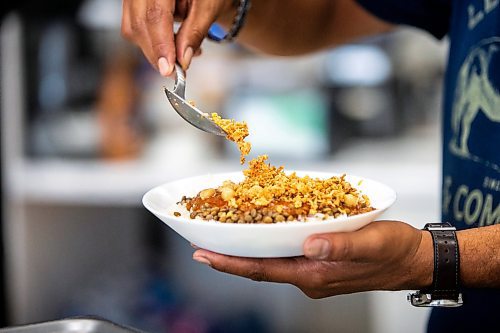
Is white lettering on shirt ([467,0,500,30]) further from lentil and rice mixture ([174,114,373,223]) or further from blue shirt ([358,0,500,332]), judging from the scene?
lentil and rice mixture ([174,114,373,223])

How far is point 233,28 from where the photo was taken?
1.41m

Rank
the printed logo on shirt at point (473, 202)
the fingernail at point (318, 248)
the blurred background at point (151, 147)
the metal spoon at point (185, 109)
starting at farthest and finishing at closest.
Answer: the blurred background at point (151, 147)
the printed logo on shirt at point (473, 202)
the metal spoon at point (185, 109)
the fingernail at point (318, 248)

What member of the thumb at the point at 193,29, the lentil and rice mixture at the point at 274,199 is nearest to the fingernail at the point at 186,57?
the thumb at the point at 193,29

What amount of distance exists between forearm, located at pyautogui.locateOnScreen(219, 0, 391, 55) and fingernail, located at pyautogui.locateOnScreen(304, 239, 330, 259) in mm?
668

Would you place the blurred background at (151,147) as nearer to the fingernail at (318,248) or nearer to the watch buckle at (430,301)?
the watch buckle at (430,301)

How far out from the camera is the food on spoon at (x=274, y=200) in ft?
3.23

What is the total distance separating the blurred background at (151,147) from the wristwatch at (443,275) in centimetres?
150

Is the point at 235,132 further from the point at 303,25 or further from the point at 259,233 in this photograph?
the point at 303,25

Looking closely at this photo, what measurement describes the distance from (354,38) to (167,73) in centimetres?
77

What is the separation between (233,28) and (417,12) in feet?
1.54

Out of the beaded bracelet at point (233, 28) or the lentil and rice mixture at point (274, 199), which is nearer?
the lentil and rice mixture at point (274, 199)

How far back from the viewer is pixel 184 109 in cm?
112

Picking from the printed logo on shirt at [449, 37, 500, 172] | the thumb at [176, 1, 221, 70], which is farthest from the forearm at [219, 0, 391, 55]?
the printed logo on shirt at [449, 37, 500, 172]

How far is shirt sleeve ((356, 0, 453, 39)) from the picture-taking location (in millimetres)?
1589
